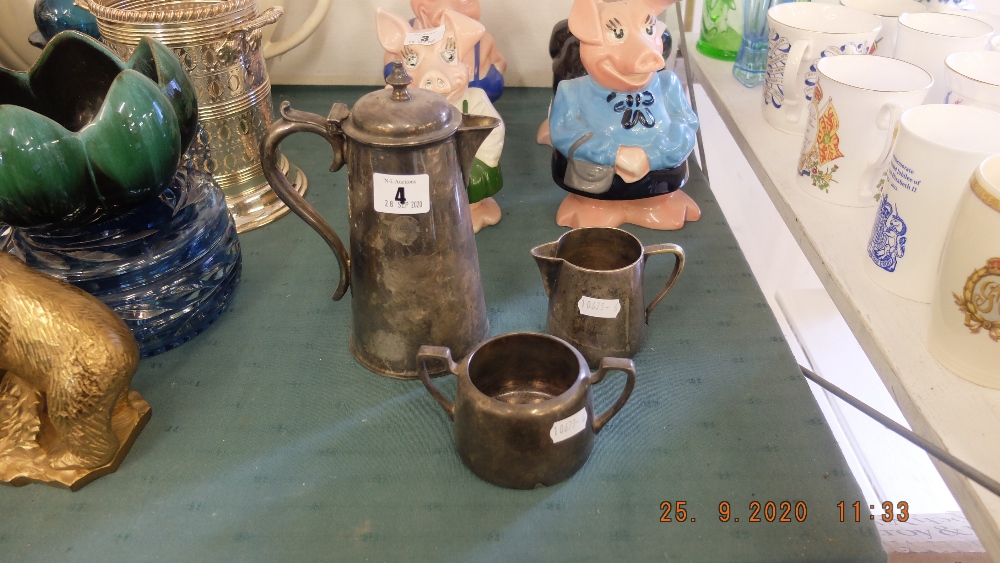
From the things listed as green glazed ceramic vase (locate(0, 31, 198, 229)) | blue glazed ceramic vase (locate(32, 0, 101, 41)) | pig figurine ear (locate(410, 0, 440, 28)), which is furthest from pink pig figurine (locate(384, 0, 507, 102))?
blue glazed ceramic vase (locate(32, 0, 101, 41))

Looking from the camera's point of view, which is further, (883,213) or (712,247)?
(712,247)

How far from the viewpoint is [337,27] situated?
133cm

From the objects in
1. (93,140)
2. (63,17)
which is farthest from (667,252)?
(63,17)

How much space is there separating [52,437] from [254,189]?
1.50 ft

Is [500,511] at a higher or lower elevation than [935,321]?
lower

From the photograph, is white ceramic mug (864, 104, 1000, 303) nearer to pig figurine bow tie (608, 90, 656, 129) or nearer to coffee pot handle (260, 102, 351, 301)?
pig figurine bow tie (608, 90, 656, 129)

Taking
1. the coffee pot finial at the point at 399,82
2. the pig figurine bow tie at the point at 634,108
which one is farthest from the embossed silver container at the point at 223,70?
the pig figurine bow tie at the point at 634,108

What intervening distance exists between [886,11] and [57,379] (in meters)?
1.04

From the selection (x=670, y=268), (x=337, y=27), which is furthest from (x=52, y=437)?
(x=337, y=27)

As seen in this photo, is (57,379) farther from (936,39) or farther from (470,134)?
(936,39)

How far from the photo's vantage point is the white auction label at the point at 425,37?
925 mm

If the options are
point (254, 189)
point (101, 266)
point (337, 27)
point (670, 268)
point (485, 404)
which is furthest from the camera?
point (337, 27)

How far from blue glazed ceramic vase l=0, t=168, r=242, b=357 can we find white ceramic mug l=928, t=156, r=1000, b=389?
0.71m

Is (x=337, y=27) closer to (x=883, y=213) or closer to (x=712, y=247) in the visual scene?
(x=712, y=247)
